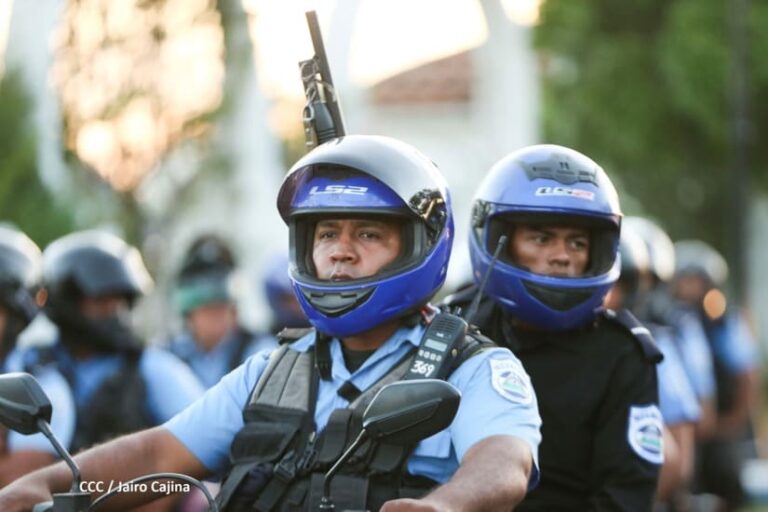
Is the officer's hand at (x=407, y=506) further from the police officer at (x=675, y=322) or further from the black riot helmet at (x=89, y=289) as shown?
the police officer at (x=675, y=322)

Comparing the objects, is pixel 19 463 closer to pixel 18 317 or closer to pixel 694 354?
pixel 18 317

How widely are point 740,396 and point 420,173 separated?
8.70 m

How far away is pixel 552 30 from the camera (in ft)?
123

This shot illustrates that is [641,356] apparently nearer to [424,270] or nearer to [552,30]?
[424,270]

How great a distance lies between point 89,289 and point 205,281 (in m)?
2.64

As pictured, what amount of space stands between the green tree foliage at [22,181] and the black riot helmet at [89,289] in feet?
18.2

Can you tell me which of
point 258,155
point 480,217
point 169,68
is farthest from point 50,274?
point 258,155

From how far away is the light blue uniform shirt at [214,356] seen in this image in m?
10.3

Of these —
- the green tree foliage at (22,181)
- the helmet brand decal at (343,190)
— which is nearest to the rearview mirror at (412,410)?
the helmet brand decal at (343,190)

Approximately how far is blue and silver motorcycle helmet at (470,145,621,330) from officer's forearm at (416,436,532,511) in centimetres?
145

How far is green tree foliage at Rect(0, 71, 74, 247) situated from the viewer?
13.8 metres

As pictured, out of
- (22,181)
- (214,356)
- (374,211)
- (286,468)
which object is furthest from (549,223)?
(22,181)

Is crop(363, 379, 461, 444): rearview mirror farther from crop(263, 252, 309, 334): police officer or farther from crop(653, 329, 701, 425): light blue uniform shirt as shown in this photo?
crop(263, 252, 309, 334): police officer

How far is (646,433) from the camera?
5961 mm
